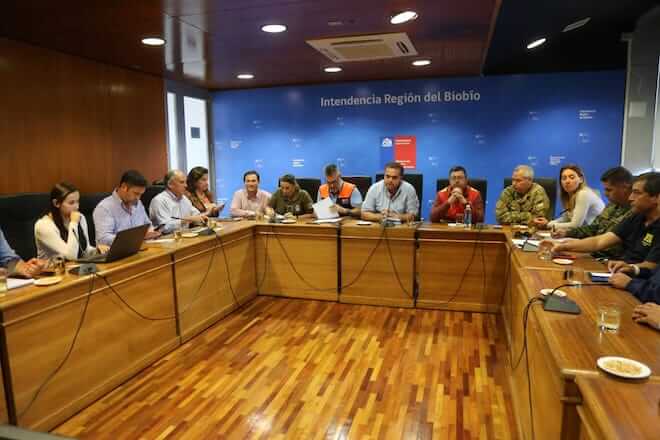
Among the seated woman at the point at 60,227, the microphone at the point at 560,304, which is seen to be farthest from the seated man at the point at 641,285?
the seated woman at the point at 60,227

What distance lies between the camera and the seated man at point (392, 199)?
4.34 metres

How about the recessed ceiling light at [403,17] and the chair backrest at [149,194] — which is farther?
the chair backrest at [149,194]

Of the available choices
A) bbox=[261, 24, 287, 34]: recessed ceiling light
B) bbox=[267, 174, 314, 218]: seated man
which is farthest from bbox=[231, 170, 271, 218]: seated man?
bbox=[261, 24, 287, 34]: recessed ceiling light

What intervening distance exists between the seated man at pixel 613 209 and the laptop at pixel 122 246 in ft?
9.63

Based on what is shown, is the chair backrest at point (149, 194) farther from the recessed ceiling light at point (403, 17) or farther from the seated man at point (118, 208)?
the recessed ceiling light at point (403, 17)

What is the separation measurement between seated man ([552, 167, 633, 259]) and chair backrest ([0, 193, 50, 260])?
13.6ft

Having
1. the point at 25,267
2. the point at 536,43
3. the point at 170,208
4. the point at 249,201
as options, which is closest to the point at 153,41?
the point at 170,208

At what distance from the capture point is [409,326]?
3.71 m

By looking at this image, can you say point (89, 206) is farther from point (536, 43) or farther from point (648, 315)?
point (536, 43)

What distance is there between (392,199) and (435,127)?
2.01 meters

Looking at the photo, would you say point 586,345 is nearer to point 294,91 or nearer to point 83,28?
point 83,28

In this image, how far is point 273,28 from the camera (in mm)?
3535

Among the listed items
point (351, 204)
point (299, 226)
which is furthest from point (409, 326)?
point (351, 204)

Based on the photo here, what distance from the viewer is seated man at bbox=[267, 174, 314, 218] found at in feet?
16.1
